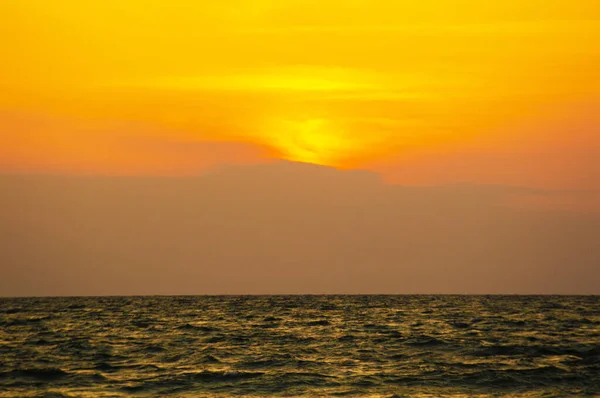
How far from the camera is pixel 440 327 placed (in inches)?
2122

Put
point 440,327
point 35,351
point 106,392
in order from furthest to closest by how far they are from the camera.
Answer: point 440,327, point 35,351, point 106,392

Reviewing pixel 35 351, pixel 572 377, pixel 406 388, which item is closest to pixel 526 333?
pixel 572 377

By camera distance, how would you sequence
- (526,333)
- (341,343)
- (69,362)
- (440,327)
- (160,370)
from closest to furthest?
(160,370) < (69,362) < (341,343) < (526,333) < (440,327)

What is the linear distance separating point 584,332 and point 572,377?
1976 cm

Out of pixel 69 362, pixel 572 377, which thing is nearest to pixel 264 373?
pixel 69 362

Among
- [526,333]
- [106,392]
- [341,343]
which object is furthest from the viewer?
[526,333]

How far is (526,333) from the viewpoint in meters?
48.6

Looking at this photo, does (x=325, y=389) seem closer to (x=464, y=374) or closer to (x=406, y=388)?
(x=406, y=388)

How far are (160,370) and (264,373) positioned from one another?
15.0 feet

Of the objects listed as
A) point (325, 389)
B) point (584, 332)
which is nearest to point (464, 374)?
point (325, 389)

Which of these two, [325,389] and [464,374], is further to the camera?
[464,374]

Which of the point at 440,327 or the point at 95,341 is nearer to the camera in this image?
the point at 95,341

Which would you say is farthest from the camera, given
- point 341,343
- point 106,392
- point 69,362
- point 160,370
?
point 341,343

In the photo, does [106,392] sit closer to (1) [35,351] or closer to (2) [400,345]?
(1) [35,351]
